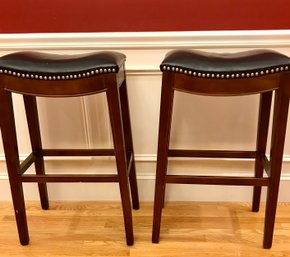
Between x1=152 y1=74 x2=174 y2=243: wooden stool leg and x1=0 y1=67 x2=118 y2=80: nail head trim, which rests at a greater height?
x1=0 y1=67 x2=118 y2=80: nail head trim

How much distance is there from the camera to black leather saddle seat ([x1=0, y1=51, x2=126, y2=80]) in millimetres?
1099

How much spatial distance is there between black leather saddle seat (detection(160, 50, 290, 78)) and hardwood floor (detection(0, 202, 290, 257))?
2.33 ft

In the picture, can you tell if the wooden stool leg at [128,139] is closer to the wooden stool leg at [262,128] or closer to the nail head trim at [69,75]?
the nail head trim at [69,75]

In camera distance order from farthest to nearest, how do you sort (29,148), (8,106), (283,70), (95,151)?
(29,148) < (95,151) < (8,106) < (283,70)

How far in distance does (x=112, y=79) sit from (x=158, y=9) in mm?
446

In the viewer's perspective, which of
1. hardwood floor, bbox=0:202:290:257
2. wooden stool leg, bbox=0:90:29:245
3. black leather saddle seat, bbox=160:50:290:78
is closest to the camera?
black leather saddle seat, bbox=160:50:290:78

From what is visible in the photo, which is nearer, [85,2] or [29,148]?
[85,2]

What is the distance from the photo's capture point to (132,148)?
1525 millimetres

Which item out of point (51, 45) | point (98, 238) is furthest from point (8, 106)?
point (98, 238)

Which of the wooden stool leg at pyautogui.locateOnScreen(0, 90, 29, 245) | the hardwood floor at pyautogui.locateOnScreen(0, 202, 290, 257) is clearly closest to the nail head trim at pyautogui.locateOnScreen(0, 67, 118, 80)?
the wooden stool leg at pyautogui.locateOnScreen(0, 90, 29, 245)

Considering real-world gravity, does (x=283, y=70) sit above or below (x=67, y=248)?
above

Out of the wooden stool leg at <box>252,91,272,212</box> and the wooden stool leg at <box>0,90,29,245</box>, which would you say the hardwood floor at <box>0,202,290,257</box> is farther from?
the wooden stool leg at <box>252,91,272,212</box>

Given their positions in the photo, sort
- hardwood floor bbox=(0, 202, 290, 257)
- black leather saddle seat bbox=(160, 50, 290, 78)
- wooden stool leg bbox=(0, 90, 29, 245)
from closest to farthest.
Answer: black leather saddle seat bbox=(160, 50, 290, 78) → wooden stool leg bbox=(0, 90, 29, 245) → hardwood floor bbox=(0, 202, 290, 257)

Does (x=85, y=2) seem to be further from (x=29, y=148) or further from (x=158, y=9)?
(x=29, y=148)
